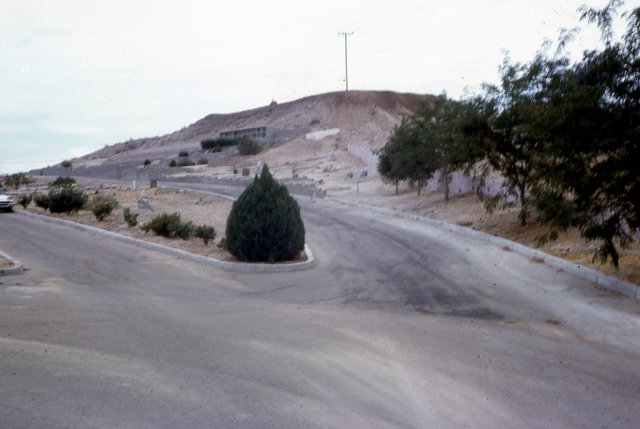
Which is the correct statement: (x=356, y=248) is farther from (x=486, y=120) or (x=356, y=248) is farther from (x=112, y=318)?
(x=112, y=318)

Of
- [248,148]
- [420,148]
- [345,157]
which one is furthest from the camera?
[248,148]

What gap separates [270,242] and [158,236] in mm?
7828

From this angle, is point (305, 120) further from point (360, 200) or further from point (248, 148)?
point (360, 200)

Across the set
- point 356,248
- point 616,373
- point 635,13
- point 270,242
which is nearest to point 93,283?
point 270,242

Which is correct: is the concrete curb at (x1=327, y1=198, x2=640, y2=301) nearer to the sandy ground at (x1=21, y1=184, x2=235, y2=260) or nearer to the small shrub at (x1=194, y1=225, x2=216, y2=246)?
the sandy ground at (x1=21, y1=184, x2=235, y2=260)

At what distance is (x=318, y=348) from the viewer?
940 centimetres

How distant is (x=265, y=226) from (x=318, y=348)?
10.4 meters

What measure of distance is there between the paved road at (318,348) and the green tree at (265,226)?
1.33 meters

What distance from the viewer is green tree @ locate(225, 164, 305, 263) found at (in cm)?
1947

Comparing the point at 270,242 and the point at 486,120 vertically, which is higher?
the point at 486,120

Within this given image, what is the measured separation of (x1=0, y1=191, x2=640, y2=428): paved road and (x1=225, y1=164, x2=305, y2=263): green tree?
1329 mm

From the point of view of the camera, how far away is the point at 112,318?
11.2m

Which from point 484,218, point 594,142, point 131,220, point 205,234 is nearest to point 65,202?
point 131,220

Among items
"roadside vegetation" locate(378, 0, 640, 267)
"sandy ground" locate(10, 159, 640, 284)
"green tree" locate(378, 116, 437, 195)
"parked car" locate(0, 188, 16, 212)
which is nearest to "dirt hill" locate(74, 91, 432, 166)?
"sandy ground" locate(10, 159, 640, 284)
